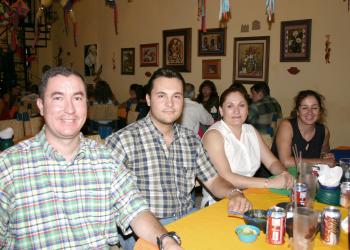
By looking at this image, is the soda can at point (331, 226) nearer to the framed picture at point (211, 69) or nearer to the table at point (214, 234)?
the table at point (214, 234)

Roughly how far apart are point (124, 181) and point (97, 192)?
0.44 ft

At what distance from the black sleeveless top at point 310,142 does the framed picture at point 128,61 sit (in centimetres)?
592

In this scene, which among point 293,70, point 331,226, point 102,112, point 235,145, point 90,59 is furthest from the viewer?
point 90,59

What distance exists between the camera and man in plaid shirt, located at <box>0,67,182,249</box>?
58.5 inches

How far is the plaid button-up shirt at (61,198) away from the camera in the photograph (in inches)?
58.3

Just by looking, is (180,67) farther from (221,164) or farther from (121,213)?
(121,213)

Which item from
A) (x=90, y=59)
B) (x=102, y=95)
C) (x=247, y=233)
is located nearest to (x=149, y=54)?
(x=102, y=95)

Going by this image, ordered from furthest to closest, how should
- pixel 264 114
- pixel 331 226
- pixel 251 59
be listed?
pixel 251 59 < pixel 264 114 < pixel 331 226

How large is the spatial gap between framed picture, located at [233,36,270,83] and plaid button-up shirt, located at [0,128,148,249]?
491 cm

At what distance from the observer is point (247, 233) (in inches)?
61.2

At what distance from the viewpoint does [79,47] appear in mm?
10227

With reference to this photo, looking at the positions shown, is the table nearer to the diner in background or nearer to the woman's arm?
the diner in background

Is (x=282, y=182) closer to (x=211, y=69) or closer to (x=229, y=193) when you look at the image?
(x=229, y=193)

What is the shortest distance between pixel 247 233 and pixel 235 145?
1112 millimetres
